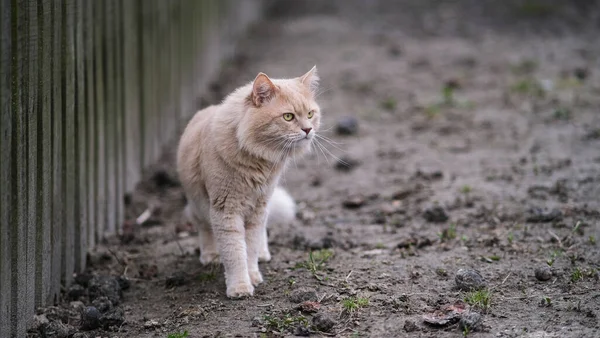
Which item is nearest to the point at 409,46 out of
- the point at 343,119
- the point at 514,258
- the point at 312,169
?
the point at 343,119

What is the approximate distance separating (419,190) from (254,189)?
7.32 ft

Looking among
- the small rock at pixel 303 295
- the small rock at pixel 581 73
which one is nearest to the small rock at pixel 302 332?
the small rock at pixel 303 295

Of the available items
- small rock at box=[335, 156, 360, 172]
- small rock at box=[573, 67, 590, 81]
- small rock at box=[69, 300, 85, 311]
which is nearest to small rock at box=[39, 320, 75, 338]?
small rock at box=[69, 300, 85, 311]

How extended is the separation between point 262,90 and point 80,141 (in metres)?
1.34

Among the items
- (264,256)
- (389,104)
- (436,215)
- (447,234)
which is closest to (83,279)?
(264,256)

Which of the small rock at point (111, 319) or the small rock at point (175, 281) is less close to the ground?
the small rock at point (111, 319)

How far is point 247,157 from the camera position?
187 inches

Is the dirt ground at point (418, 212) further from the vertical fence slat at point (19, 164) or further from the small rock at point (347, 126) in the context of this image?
the vertical fence slat at point (19, 164)

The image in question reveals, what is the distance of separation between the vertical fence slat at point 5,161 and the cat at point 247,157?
128 cm

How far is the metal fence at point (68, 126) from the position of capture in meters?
3.97

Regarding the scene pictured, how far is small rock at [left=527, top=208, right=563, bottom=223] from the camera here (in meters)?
5.57

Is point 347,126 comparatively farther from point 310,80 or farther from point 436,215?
point 310,80

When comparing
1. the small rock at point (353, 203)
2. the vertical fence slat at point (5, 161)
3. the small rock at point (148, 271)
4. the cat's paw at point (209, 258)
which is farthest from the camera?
the small rock at point (353, 203)

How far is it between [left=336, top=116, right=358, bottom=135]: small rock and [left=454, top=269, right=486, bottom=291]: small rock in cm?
374
